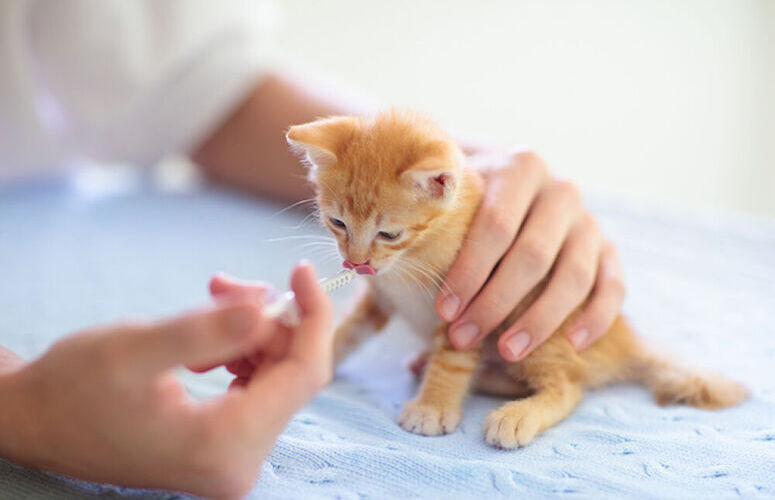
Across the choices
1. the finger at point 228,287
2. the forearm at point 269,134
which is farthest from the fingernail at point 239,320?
the forearm at point 269,134

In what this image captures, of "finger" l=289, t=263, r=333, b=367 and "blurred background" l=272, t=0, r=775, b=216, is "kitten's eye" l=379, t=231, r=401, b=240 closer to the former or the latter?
"finger" l=289, t=263, r=333, b=367

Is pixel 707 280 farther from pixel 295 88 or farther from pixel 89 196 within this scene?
pixel 89 196

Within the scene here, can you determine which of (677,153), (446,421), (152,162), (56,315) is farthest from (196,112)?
(677,153)

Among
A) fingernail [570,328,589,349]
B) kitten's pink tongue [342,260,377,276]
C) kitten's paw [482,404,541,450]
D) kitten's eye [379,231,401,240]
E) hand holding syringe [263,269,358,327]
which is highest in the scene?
kitten's eye [379,231,401,240]

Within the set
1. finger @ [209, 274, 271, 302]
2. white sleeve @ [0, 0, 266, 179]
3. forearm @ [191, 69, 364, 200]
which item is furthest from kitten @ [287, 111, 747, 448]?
A: white sleeve @ [0, 0, 266, 179]

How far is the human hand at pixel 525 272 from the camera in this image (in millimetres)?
901

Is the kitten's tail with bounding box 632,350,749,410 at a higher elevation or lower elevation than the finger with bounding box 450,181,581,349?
lower

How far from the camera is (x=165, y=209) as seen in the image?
168 centimetres

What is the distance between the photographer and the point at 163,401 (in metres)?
0.52

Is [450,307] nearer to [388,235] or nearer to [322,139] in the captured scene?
[388,235]

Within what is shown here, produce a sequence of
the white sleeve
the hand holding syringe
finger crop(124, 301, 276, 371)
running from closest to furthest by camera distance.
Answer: finger crop(124, 301, 276, 371) < the hand holding syringe < the white sleeve

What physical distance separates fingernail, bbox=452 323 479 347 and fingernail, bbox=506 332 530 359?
49 millimetres

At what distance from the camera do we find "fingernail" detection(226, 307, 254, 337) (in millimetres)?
482

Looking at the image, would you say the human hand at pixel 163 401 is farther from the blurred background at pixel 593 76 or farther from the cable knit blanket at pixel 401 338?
the blurred background at pixel 593 76
